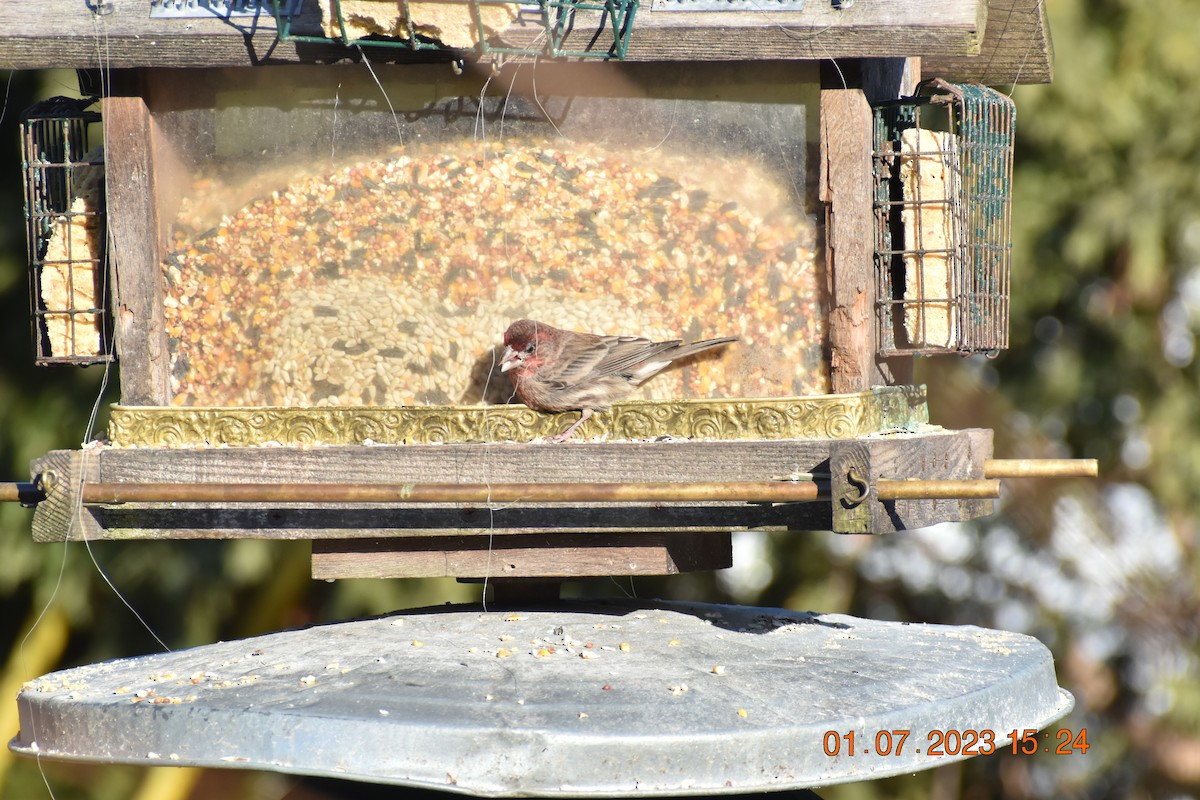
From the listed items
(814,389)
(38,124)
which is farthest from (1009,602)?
(38,124)

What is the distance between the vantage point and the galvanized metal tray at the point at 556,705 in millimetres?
3111

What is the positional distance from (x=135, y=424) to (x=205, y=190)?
2.31 ft

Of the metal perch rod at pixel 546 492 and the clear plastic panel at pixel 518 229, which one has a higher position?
the clear plastic panel at pixel 518 229

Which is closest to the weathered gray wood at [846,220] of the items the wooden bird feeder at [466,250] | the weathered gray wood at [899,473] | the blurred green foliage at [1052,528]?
the wooden bird feeder at [466,250]

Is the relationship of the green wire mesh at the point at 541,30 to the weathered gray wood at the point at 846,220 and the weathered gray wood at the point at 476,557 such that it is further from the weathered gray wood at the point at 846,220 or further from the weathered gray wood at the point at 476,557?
the weathered gray wood at the point at 476,557

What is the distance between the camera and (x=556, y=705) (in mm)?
3299

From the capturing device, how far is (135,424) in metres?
4.32

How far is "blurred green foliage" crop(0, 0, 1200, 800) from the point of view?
7.40m

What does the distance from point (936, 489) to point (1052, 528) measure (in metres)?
4.78

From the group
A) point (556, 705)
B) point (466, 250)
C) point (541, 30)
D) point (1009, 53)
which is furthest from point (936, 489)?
point (1009, 53)

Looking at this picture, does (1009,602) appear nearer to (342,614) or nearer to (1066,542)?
(1066,542)
